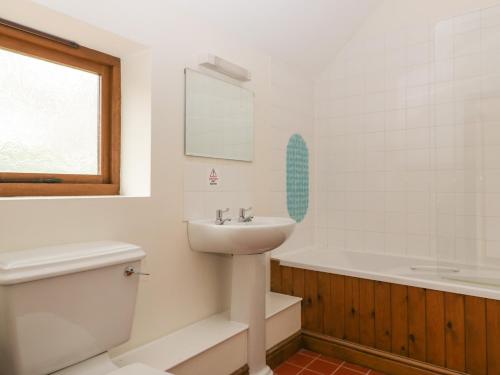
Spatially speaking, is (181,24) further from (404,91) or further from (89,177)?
(404,91)

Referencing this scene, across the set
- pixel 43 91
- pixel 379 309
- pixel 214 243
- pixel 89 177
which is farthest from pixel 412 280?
Answer: pixel 43 91

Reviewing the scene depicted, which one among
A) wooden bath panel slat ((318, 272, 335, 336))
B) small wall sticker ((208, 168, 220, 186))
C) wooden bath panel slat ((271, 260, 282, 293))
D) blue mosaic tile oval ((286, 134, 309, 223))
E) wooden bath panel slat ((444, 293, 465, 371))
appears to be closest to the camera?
wooden bath panel slat ((444, 293, 465, 371))

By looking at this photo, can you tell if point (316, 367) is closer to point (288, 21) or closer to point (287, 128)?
point (287, 128)

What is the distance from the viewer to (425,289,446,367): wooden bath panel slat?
199cm

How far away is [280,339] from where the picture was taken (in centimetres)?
233

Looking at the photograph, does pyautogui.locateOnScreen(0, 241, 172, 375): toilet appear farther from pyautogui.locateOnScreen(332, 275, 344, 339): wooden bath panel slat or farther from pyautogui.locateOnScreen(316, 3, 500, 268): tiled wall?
pyautogui.locateOnScreen(316, 3, 500, 268): tiled wall

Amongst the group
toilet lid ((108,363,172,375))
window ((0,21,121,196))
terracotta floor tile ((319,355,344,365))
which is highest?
window ((0,21,121,196))

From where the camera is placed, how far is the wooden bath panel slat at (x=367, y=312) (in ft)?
7.34

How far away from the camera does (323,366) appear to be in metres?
2.27

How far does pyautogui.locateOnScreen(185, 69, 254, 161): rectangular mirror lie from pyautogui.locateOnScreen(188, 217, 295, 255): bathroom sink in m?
0.44

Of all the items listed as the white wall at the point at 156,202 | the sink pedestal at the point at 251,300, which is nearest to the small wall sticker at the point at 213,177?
the white wall at the point at 156,202

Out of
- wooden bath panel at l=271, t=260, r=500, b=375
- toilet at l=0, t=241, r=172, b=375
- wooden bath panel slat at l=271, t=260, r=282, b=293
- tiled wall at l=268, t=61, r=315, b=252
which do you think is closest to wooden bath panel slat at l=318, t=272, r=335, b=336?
wooden bath panel at l=271, t=260, r=500, b=375

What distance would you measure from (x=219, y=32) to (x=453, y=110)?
162 centimetres

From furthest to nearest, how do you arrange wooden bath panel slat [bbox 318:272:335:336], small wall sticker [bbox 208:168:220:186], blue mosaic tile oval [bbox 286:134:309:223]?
blue mosaic tile oval [bbox 286:134:309:223]
wooden bath panel slat [bbox 318:272:335:336]
small wall sticker [bbox 208:168:220:186]
